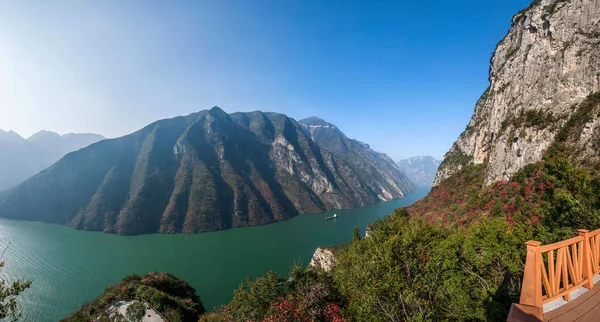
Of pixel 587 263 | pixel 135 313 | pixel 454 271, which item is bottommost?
pixel 135 313

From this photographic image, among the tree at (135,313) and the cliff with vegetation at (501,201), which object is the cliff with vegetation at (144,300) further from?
the cliff with vegetation at (501,201)

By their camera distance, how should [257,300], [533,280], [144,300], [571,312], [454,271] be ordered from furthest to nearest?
[144,300] → [257,300] → [454,271] → [571,312] → [533,280]

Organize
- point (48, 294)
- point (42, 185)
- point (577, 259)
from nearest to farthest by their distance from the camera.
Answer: point (577, 259) → point (48, 294) → point (42, 185)

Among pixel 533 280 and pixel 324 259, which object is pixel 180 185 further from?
pixel 533 280

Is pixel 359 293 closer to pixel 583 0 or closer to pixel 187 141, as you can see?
pixel 583 0

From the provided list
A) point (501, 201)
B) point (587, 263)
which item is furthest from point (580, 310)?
point (501, 201)

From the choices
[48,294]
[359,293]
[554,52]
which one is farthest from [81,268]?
[554,52]
